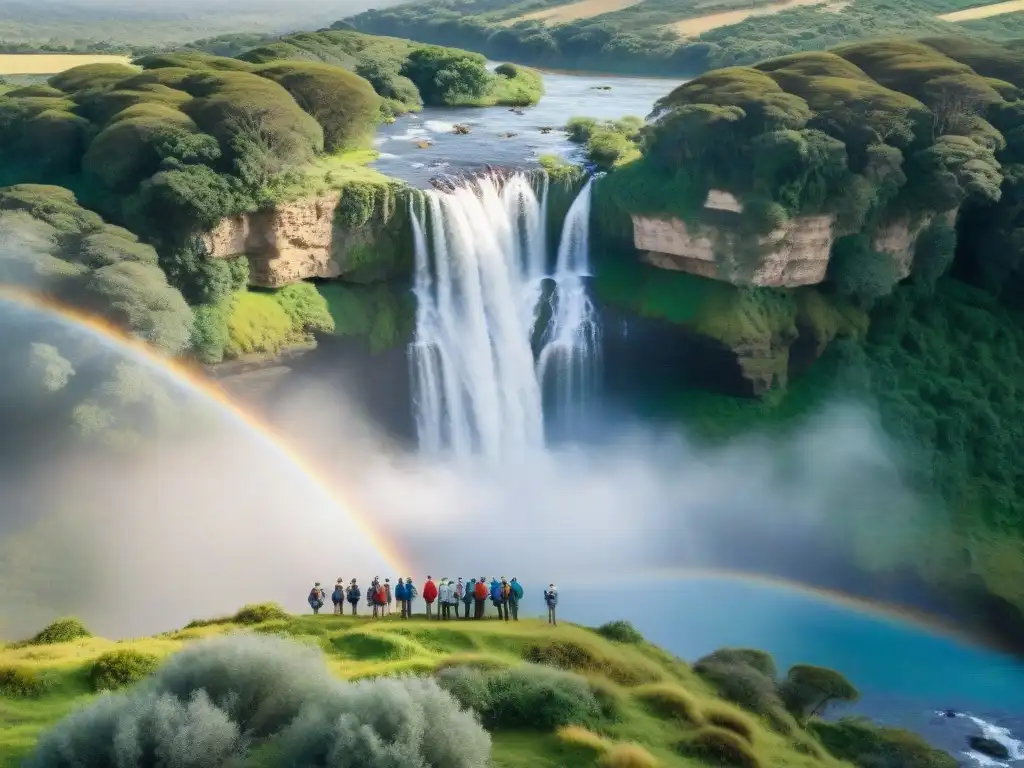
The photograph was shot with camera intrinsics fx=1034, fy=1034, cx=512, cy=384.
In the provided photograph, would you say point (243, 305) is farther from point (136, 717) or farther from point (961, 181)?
point (961, 181)

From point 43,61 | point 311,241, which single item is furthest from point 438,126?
point 43,61

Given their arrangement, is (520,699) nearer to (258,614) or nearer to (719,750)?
(719,750)

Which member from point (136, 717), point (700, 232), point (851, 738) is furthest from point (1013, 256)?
point (136, 717)

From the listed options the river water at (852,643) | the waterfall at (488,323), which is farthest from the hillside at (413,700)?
the waterfall at (488,323)

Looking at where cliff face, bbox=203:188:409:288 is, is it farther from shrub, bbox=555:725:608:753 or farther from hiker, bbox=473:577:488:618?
shrub, bbox=555:725:608:753

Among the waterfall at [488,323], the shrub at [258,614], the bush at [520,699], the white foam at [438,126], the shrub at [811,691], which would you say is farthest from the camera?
the white foam at [438,126]

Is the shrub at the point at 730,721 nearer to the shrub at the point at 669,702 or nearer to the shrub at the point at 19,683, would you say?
the shrub at the point at 669,702

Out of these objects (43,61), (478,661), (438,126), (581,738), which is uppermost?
(43,61)
